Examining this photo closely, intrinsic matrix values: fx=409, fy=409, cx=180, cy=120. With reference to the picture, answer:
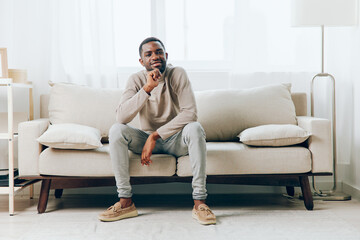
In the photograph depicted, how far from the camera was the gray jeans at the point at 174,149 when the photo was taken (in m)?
2.24

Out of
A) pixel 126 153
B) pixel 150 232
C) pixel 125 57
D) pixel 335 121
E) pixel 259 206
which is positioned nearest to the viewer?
pixel 150 232

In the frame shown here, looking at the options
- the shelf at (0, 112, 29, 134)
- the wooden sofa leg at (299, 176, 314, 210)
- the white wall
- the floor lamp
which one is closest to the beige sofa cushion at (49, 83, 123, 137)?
the shelf at (0, 112, 29, 134)

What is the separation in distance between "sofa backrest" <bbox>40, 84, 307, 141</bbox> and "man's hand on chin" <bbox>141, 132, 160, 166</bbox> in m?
0.51

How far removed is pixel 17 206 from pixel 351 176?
237 cm

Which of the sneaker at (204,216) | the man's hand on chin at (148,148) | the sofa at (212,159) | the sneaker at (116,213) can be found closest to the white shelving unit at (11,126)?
the sofa at (212,159)

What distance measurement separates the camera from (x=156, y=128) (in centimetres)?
250

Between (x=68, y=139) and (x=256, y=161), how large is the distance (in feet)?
3.55

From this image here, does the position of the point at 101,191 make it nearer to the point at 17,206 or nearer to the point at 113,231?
the point at 17,206

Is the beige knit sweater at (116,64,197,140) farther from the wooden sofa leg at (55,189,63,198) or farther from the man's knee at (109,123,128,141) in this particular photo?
the wooden sofa leg at (55,189,63,198)

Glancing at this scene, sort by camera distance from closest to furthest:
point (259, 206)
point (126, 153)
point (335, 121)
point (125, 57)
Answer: point (126, 153)
point (259, 206)
point (335, 121)
point (125, 57)

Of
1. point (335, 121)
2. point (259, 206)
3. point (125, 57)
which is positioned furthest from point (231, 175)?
point (125, 57)

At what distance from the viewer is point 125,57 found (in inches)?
128

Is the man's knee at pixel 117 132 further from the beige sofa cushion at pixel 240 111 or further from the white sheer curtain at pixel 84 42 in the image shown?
the white sheer curtain at pixel 84 42

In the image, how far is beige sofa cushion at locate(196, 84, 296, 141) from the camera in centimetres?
277
